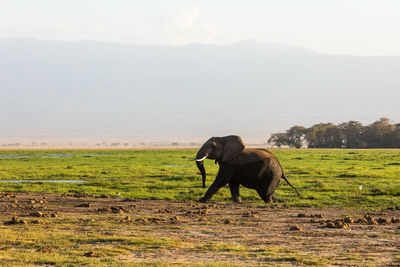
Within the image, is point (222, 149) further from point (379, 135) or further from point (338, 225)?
point (379, 135)

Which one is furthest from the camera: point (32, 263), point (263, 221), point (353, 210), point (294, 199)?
point (294, 199)

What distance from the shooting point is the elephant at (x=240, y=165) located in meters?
22.7

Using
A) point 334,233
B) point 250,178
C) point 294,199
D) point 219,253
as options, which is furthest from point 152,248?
point 294,199

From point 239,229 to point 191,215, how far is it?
10.3ft

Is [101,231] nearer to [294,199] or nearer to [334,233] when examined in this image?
[334,233]

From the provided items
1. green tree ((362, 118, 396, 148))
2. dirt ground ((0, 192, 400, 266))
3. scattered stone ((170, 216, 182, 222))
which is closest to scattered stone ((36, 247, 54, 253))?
dirt ground ((0, 192, 400, 266))

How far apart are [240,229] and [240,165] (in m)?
6.33

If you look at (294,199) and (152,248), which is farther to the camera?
(294,199)

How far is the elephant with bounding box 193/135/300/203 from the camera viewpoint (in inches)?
893

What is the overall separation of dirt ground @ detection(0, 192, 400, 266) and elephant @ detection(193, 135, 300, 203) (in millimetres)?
813

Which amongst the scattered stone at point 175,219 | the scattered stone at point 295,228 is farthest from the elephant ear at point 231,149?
the scattered stone at point 295,228

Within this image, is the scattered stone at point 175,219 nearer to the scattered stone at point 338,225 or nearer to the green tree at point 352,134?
the scattered stone at point 338,225

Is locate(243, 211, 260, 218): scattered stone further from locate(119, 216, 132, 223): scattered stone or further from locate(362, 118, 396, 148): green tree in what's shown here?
locate(362, 118, 396, 148): green tree

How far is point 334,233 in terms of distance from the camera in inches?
626
